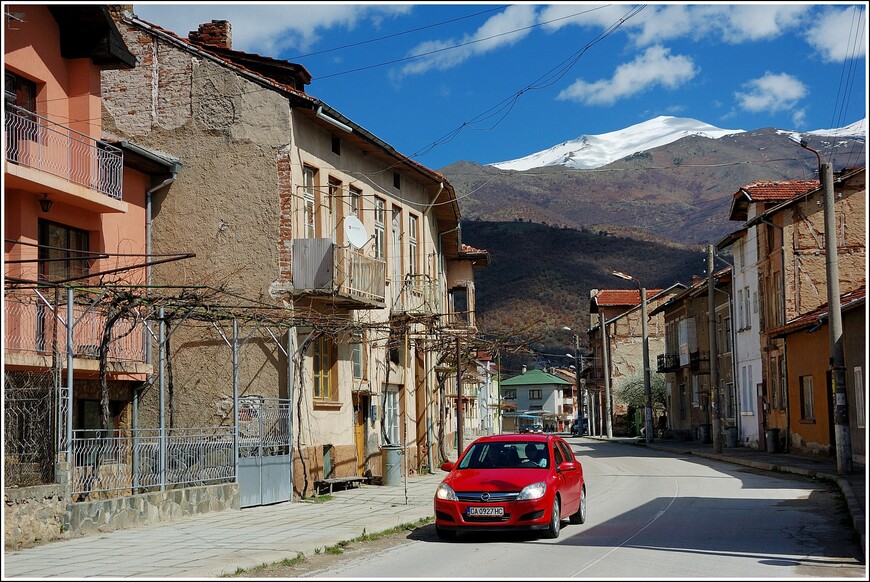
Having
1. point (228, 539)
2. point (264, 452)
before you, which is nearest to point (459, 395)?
point (264, 452)

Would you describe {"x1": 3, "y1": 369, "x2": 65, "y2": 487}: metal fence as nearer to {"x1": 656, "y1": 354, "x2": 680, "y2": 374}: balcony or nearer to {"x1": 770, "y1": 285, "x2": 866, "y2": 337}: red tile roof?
{"x1": 770, "y1": 285, "x2": 866, "y2": 337}: red tile roof

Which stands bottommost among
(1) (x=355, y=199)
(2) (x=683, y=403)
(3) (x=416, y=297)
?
(2) (x=683, y=403)

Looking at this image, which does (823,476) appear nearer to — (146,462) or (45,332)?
(146,462)

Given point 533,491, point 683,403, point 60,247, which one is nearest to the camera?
point 533,491

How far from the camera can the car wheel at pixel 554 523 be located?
14.9 meters

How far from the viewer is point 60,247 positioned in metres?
19.7

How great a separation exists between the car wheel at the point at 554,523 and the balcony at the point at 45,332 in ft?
25.6

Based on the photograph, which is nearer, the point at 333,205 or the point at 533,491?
the point at 533,491

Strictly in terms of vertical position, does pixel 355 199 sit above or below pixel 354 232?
above

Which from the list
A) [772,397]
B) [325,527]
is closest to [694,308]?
[772,397]

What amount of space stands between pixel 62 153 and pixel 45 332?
13.4ft

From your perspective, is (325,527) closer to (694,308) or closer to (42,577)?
(42,577)

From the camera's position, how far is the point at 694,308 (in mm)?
57125

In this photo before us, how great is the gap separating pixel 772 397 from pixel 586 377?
180ft
